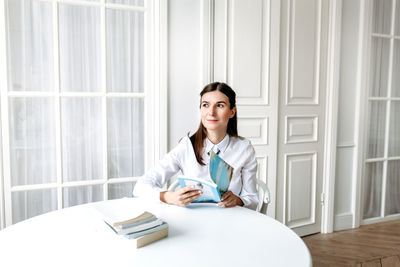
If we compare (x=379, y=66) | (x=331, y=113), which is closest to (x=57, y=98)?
(x=331, y=113)

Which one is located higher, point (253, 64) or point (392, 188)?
point (253, 64)

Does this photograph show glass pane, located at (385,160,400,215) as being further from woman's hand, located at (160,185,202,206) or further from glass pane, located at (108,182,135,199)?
woman's hand, located at (160,185,202,206)

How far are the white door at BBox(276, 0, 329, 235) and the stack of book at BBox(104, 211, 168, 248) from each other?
2037 millimetres

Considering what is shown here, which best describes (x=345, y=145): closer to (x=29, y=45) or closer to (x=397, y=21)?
(x=397, y=21)

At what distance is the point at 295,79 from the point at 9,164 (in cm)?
227

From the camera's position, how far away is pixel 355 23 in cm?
331

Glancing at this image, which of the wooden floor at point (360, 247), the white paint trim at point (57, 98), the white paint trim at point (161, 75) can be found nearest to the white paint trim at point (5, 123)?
the white paint trim at point (57, 98)

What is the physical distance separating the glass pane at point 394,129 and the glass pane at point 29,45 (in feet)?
10.4

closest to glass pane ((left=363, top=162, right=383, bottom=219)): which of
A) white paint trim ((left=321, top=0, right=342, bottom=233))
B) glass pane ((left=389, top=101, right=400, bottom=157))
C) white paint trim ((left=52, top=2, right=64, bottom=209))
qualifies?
glass pane ((left=389, top=101, right=400, bottom=157))

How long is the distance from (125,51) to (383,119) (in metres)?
2.62

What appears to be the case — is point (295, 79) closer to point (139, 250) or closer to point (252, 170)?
point (252, 170)

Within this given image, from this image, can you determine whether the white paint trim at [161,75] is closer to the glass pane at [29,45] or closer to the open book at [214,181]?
the glass pane at [29,45]

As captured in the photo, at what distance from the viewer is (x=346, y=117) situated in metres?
3.38

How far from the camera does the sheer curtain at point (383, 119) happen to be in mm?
3498
